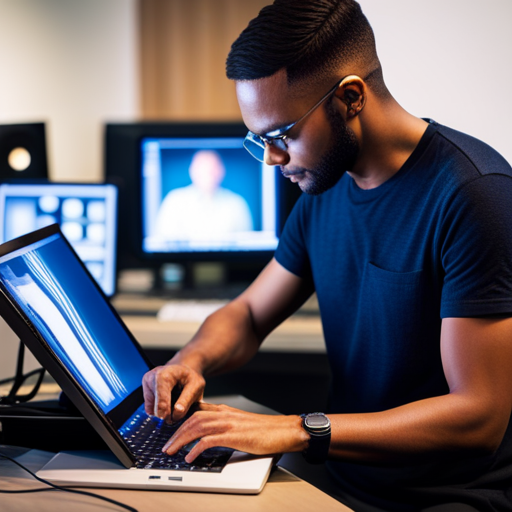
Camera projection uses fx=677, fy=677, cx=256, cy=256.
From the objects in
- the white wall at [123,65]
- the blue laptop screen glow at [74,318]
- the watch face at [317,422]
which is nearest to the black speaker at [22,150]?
the white wall at [123,65]

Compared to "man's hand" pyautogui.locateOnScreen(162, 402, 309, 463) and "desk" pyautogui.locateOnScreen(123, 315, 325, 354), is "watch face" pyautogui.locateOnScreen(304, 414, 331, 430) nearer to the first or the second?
"man's hand" pyautogui.locateOnScreen(162, 402, 309, 463)

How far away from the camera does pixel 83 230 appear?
223 cm

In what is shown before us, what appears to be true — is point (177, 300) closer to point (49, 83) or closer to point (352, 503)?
point (352, 503)

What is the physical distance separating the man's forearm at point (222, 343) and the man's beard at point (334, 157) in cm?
37

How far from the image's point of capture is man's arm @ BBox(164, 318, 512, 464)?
3.25 ft

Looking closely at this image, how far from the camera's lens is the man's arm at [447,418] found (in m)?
0.99

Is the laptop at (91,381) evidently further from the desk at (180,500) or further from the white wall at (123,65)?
the white wall at (123,65)

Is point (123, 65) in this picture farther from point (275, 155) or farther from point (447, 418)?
point (447, 418)

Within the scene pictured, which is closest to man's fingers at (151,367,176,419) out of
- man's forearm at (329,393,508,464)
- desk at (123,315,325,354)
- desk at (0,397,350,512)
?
desk at (0,397,350,512)

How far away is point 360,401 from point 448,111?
3.70ft

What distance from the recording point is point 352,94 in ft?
3.77

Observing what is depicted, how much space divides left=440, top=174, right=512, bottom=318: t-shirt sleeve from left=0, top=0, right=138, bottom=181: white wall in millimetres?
2160

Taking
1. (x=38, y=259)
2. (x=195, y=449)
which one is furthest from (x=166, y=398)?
(x=38, y=259)

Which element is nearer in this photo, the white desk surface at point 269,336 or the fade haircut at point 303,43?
the fade haircut at point 303,43
